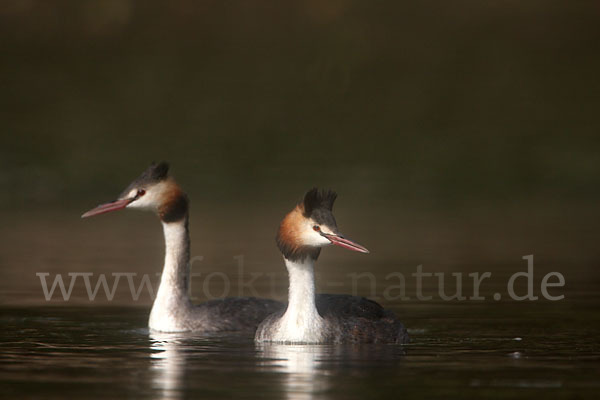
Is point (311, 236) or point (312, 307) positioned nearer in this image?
point (311, 236)

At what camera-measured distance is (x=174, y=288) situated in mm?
20125

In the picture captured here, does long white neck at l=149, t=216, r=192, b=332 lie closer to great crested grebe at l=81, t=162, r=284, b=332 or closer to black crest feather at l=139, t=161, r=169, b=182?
great crested grebe at l=81, t=162, r=284, b=332

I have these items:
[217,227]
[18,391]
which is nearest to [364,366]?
[18,391]

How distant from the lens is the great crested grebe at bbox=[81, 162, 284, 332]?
1977cm

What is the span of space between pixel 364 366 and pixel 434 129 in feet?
586

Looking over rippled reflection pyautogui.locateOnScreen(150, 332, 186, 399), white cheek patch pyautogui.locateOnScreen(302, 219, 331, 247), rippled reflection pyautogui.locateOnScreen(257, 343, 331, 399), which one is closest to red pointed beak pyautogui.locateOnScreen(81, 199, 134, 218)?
rippled reflection pyautogui.locateOnScreen(150, 332, 186, 399)

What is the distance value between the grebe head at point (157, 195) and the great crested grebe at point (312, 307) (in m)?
2.47

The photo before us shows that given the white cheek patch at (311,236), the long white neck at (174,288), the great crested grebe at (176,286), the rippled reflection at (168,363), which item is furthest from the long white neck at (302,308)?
the long white neck at (174,288)

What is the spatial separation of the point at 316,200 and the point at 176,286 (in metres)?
3.42

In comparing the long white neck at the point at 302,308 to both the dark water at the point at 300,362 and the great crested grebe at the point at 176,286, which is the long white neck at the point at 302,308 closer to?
the dark water at the point at 300,362

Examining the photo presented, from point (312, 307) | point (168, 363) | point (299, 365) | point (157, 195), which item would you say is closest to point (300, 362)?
point (299, 365)

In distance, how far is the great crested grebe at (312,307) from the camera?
1723 centimetres

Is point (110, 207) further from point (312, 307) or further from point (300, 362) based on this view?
point (300, 362)

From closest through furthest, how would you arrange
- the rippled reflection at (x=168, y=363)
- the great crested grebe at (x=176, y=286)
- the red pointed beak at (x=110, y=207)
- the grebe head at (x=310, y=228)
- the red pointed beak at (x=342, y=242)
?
the rippled reflection at (x=168, y=363) < the red pointed beak at (x=342, y=242) < the grebe head at (x=310, y=228) < the red pointed beak at (x=110, y=207) < the great crested grebe at (x=176, y=286)
